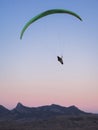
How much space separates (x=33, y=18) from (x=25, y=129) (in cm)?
10697

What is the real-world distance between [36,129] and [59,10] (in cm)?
10703

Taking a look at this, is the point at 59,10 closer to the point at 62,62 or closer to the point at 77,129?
the point at 62,62

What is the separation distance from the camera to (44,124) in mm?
151125

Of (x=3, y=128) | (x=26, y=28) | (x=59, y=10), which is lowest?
(x=3, y=128)

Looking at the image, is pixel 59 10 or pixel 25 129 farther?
pixel 25 129

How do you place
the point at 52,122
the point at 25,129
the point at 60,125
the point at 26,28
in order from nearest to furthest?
the point at 26,28
the point at 25,129
the point at 60,125
the point at 52,122

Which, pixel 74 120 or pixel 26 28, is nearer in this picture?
pixel 26 28

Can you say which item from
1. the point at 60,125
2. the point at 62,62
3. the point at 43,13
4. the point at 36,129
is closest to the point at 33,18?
the point at 43,13

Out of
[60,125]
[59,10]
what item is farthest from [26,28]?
[60,125]

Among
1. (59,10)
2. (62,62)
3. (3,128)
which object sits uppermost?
(59,10)

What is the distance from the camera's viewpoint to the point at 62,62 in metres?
30.0

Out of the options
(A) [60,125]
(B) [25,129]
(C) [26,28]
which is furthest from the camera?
(A) [60,125]

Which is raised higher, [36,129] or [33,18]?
[33,18]

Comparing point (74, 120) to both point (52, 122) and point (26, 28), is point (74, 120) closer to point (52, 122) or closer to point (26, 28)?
point (52, 122)
